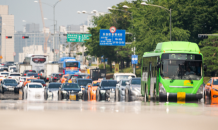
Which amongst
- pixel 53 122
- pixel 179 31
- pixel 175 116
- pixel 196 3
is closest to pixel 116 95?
pixel 175 116

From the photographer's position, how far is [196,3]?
5284 cm

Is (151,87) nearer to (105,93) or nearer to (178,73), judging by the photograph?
(178,73)

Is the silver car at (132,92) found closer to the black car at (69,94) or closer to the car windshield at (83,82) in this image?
the black car at (69,94)

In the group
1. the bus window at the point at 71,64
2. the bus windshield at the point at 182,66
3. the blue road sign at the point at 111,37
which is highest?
the blue road sign at the point at 111,37

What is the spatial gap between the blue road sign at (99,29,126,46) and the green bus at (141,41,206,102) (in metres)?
30.9

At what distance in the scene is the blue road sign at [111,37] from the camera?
5275 cm

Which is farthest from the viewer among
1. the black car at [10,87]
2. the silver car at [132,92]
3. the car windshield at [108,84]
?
the black car at [10,87]

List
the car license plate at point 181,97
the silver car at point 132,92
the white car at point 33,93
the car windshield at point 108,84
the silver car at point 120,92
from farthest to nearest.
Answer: the white car at point 33,93 → the car windshield at point 108,84 → the silver car at point 120,92 → the silver car at point 132,92 → the car license plate at point 181,97

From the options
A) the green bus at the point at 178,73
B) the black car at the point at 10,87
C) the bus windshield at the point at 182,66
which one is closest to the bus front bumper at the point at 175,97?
the green bus at the point at 178,73

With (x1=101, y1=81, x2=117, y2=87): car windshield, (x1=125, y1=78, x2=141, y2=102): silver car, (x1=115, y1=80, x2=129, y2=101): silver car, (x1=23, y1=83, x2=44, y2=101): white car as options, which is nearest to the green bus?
(x1=125, y1=78, x2=141, y2=102): silver car

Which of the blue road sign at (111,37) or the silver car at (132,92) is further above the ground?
the blue road sign at (111,37)

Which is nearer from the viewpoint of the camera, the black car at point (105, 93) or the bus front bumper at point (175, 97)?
the bus front bumper at point (175, 97)

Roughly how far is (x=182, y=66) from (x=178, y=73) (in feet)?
1.47

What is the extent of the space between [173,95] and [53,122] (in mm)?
10294
